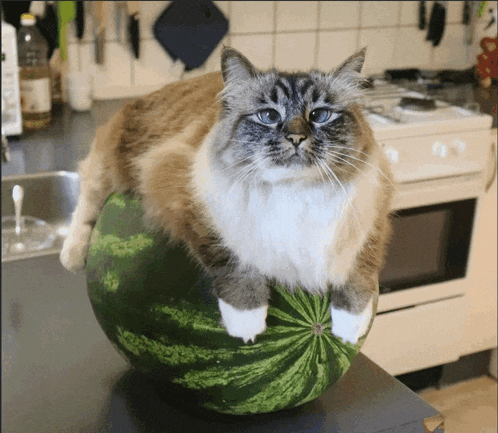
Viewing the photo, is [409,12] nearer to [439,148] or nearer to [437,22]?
[437,22]

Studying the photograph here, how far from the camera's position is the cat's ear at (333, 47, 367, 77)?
846 mm

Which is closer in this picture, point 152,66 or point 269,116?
point 269,116

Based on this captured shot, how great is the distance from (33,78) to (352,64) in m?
1.73

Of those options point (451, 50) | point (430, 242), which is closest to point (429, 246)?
point (430, 242)

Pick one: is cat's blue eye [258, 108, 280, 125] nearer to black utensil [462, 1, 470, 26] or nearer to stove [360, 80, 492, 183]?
stove [360, 80, 492, 183]

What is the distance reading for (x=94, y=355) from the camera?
967mm

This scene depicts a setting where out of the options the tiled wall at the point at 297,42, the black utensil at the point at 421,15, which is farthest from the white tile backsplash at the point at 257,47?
the black utensil at the point at 421,15

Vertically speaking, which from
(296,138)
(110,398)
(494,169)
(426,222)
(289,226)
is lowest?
(426,222)

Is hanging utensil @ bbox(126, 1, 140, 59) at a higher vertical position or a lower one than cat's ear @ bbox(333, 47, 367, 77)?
lower

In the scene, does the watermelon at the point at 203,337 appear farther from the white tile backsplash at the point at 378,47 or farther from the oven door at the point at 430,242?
the white tile backsplash at the point at 378,47

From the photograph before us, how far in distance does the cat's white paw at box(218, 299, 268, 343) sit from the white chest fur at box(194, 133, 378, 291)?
0.05 meters

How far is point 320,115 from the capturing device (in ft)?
2.80

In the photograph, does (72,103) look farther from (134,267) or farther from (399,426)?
(399,426)

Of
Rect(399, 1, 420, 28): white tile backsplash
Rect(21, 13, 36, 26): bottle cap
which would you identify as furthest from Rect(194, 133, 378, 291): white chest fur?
Rect(399, 1, 420, 28): white tile backsplash
